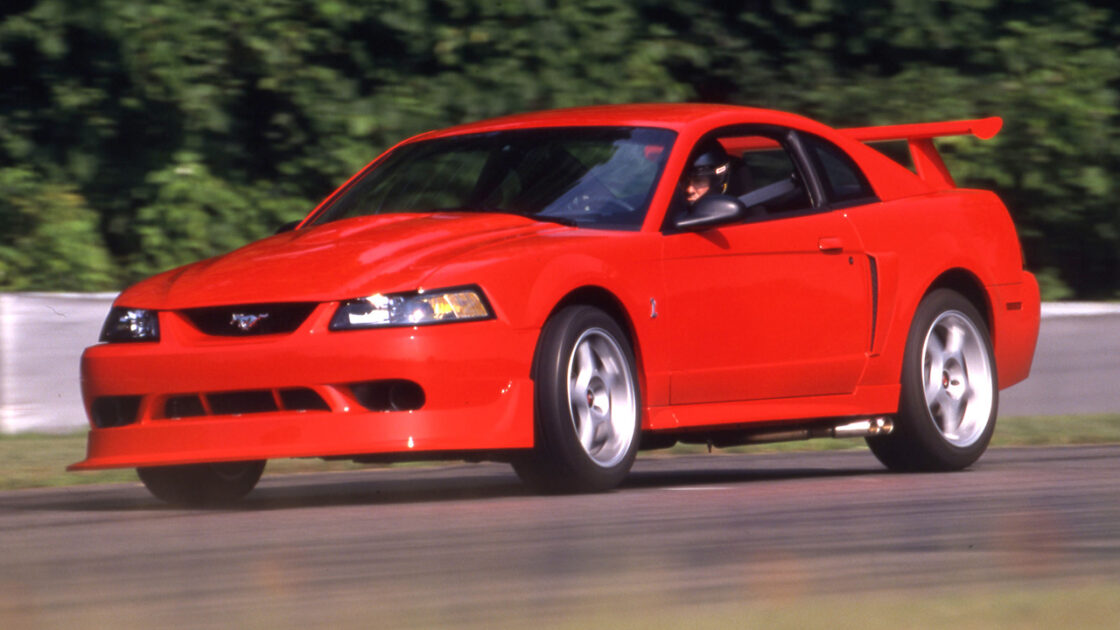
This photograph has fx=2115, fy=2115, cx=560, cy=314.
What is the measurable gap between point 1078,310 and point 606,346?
5870mm

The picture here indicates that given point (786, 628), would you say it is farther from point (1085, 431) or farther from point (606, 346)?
point (1085, 431)

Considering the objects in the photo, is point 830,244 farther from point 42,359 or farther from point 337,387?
point 42,359

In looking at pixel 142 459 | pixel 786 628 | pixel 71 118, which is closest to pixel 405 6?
pixel 71 118

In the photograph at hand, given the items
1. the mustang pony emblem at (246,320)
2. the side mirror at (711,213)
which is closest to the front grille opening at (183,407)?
the mustang pony emblem at (246,320)

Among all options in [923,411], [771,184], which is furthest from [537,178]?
[923,411]

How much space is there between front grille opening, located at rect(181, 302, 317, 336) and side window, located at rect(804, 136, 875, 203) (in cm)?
265

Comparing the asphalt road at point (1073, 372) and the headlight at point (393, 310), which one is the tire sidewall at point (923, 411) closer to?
the headlight at point (393, 310)

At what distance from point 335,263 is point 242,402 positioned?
0.57 m

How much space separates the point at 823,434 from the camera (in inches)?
341

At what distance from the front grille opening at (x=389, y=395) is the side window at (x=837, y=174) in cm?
244

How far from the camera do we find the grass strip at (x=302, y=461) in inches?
358

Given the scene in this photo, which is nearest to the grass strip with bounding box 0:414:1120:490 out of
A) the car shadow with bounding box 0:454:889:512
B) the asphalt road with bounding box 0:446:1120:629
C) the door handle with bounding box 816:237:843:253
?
the car shadow with bounding box 0:454:889:512

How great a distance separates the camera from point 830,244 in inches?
333

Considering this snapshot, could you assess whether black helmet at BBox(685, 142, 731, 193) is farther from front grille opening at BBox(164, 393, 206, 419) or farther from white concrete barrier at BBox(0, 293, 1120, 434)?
white concrete barrier at BBox(0, 293, 1120, 434)
